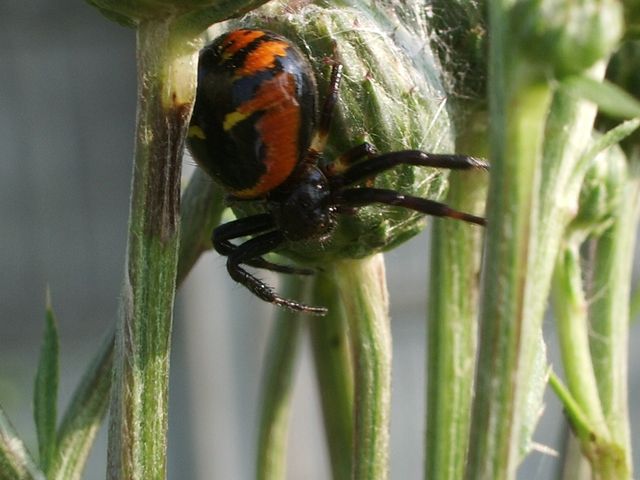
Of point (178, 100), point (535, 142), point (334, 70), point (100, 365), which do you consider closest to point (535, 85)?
point (535, 142)

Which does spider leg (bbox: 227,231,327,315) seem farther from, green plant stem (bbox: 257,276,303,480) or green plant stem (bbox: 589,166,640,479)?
green plant stem (bbox: 589,166,640,479)

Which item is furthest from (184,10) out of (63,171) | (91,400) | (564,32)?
(63,171)

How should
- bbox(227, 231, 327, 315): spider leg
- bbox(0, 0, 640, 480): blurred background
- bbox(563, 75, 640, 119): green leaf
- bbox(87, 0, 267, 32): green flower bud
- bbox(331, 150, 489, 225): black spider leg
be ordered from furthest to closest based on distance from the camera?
bbox(0, 0, 640, 480): blurred background → bbox(227, 231, 327, 315): spider leg → bbox(331, 150, 489, 225): black spider leg → bbox(87, 0, 267, 32): green flower bud → bbox(563, 75, 640, 119): green leaf

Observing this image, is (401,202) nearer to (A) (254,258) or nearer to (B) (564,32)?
(A) (254,258)

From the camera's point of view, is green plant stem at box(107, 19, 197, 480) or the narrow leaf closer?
green plant stem at box(107, 19, 197, 480)

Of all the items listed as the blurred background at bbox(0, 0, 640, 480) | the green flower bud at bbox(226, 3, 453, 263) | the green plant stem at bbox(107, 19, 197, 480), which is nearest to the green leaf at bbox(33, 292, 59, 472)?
the green plant stem at bbox(107, 19, 197, 480)
